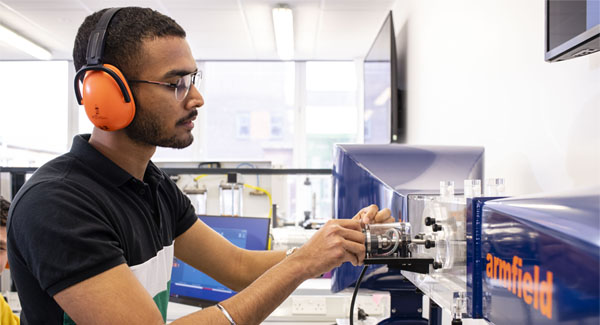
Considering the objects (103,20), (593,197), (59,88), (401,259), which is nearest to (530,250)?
(593,197)

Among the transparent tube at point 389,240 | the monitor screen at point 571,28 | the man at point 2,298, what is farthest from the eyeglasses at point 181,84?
the man at point 2,298

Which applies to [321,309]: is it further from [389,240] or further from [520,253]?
[520,253]

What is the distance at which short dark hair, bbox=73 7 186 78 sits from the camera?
0.95 metres

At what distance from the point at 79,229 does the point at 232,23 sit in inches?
156

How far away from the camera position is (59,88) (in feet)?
19.6

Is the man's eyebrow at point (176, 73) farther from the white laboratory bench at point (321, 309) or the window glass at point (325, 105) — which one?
the window glass at point (325, 105)

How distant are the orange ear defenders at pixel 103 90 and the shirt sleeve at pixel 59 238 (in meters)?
0.16

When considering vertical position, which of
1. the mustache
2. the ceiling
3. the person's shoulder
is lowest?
the person's shoulder

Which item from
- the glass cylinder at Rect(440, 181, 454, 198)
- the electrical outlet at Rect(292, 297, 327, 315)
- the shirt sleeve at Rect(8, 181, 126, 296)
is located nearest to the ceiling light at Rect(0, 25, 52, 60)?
the electrical outlet at Rect(292, 297, 327, 315)

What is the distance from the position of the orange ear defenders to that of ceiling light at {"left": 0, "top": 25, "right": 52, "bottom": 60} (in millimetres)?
4339

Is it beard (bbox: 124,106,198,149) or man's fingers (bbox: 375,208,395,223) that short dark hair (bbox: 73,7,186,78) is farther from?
man's fingers (bbox: 375,208,395,223)

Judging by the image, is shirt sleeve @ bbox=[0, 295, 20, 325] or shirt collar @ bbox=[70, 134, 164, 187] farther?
shirt sleeve @ bbox=[0, 295, 20, 325]

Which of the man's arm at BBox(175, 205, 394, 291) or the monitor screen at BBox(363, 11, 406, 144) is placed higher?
the monitor screen at BBox(363, 11, 406, 144)

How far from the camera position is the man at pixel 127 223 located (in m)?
0.76
